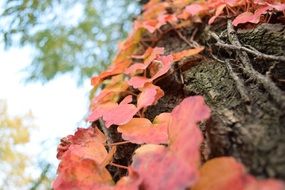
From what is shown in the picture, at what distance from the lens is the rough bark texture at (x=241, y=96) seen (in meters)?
0.58

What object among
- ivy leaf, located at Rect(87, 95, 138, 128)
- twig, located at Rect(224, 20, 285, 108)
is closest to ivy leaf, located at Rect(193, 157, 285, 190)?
twig, located at Rect(224, 20, 285, 108)

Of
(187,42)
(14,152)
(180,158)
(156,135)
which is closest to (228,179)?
(180,158)

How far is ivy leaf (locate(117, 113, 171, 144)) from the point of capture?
0.78 meters

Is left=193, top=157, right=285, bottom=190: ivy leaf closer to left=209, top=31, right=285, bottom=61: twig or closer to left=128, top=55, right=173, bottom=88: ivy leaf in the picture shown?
left=209, top=31, right=285, bottom=61: twig

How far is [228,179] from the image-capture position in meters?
0.54

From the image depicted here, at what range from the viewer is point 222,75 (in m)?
0.98

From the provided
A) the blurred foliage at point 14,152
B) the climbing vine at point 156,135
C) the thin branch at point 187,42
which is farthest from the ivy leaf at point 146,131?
the blurred foliage at point 14,152

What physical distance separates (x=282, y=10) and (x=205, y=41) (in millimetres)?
339

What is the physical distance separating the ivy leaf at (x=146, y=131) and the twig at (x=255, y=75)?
23 centimetres

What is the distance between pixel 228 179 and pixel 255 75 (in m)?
0.37

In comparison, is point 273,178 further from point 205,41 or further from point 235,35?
point 205,41

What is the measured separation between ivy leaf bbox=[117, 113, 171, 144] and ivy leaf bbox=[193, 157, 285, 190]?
19cm

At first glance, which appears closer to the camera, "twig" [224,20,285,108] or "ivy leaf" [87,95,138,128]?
"twig" [224,20,285,108]

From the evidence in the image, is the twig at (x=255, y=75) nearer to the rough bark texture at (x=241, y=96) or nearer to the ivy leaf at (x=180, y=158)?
the rough bark texture at (x=241, y=96)
